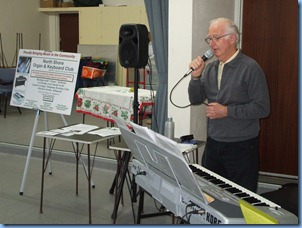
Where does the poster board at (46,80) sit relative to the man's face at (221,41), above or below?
below

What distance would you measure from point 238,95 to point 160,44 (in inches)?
67.7

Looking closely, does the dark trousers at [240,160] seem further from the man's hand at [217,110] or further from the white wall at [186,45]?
the white wall at [186,45]

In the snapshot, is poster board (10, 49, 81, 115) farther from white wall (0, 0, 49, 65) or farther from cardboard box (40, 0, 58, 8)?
cardboard box (40, 0, 58, 8)

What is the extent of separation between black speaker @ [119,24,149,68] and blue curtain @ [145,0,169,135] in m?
0.76

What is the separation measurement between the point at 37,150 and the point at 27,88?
4.29ft

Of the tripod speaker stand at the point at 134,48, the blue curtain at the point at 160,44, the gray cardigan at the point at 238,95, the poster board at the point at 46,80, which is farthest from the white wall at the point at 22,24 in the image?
the gray cardigan at the point at 238,95

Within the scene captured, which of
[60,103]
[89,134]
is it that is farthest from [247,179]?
[60,103]

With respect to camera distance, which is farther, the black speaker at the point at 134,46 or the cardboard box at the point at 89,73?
the cardboard box at the point at 89,73

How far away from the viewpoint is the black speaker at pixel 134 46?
3232 millimetres

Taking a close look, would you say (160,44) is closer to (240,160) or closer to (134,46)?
(134,46)

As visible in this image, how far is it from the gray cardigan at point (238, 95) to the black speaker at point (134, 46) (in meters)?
0.72

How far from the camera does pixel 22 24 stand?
9.72 metres

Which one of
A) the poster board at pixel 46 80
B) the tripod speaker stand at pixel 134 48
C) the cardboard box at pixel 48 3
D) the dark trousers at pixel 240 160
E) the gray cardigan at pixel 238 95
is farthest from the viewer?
the cardboard box at pixel 48 3

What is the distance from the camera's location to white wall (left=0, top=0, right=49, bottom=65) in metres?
9.30
